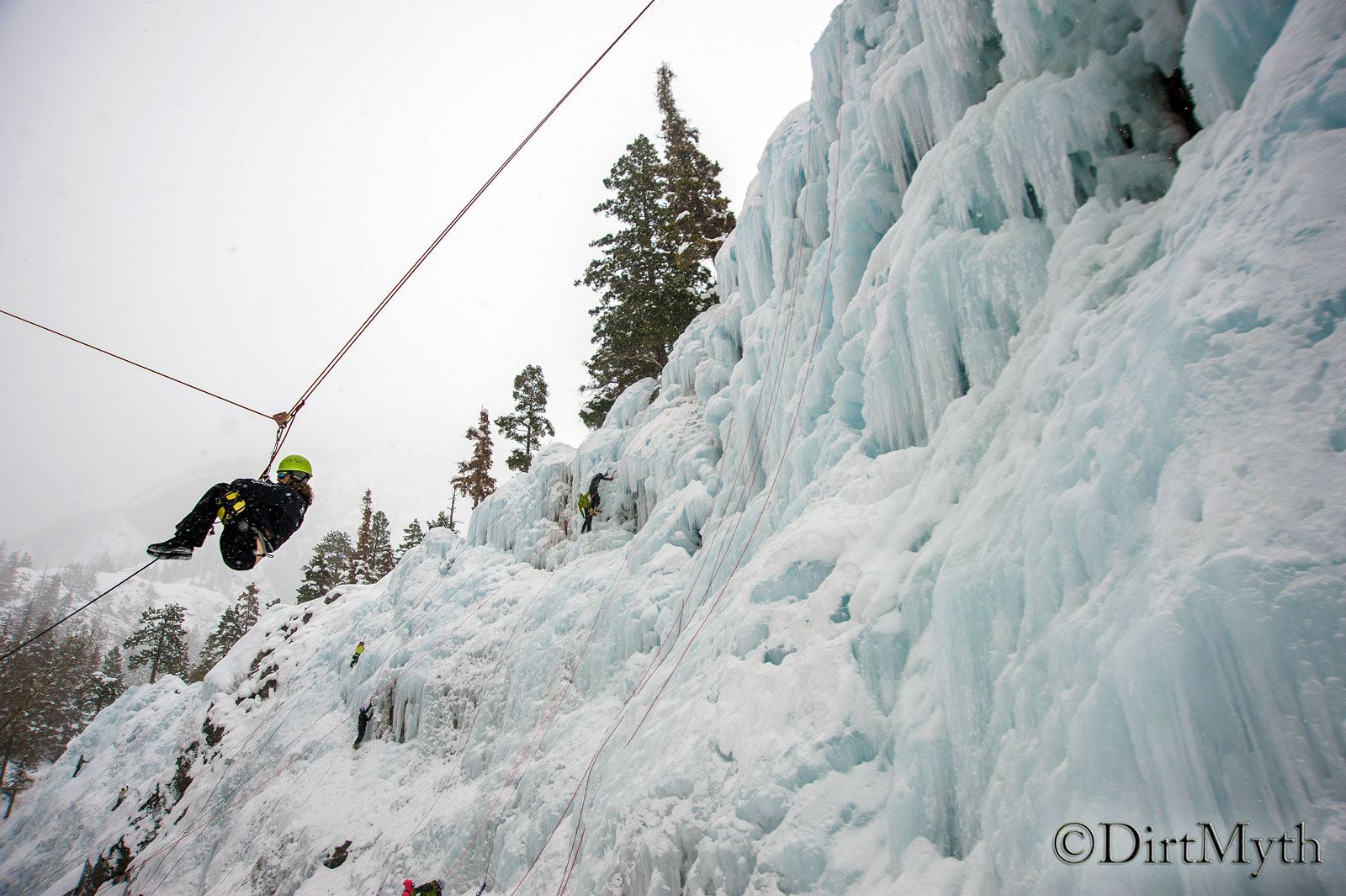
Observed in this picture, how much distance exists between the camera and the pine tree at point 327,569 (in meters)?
32.4

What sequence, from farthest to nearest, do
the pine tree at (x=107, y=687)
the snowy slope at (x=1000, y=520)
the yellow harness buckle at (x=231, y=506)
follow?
the pine tree at (x=107, y=687) → the yellow harness buckle at (x=231, y=506) → the snowy slope at (x=1000, y=520)

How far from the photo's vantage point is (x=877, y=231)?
21.9 feet

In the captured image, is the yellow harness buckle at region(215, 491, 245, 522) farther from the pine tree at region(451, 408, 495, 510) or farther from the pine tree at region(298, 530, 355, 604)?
the pine tree at region(298, 530, 355, 604)

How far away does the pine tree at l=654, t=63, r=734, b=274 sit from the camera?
16734 millimetres

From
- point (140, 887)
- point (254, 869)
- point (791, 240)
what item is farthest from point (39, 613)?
point (791, 240)

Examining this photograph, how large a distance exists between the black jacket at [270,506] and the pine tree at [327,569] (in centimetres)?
2731

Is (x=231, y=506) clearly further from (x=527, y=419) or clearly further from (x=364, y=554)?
(x=364, y=554)

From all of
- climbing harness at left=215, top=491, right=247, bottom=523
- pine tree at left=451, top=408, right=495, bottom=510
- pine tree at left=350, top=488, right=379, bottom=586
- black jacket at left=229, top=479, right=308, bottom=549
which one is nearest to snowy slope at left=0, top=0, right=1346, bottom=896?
black jacket at left=229, top=479, right=308, bottom=549

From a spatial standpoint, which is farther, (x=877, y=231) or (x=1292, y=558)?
(x=877, y=231)

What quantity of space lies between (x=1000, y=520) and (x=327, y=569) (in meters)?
38.4

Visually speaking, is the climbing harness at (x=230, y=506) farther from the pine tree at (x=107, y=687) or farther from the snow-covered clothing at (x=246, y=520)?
the pine tree at (x=107, y=687)

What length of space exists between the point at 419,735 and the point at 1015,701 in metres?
12.9

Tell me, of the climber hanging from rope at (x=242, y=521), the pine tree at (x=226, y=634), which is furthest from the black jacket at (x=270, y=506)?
the pine tree at (x=226, y=634)

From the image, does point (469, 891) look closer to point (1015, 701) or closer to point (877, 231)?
point (1015, 701)
